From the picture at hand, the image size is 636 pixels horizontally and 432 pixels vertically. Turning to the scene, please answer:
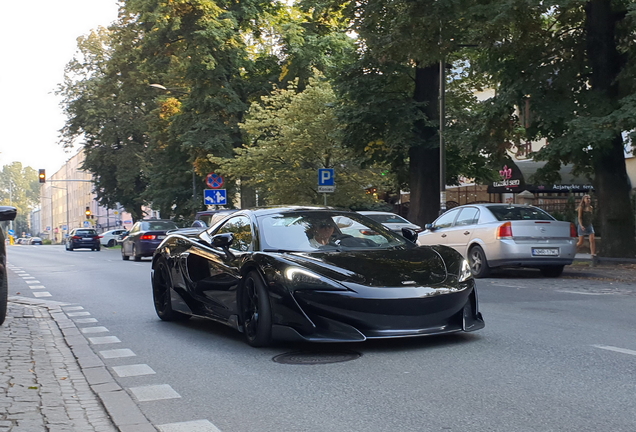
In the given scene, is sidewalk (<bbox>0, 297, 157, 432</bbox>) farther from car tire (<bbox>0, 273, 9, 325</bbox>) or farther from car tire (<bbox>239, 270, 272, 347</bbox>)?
car tire (<bbox>239, 270, 272, 347</bbox>)

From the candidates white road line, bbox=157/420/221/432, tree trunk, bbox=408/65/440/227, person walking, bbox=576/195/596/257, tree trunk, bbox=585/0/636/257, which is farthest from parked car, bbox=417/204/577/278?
white road line, bbox=157/420/221/432

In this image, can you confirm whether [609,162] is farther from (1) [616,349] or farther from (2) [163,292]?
(1) [616,349]

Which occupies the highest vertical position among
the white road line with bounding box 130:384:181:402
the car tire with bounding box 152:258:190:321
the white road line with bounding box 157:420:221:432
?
the car tire with bounding box 152:258:190:321

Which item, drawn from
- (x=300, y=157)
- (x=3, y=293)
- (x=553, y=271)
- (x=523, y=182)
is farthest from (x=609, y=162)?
(x=300, y=157)

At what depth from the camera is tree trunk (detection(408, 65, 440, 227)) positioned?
1037 inches

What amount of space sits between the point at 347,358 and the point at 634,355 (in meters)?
2.30

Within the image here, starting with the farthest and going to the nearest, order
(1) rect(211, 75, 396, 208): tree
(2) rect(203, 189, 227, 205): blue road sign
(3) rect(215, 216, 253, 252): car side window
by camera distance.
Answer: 1. (2) rect(203, 189, 227, 205): blue road sign
2. (1) rect(211, 75, 396, 208): tree
3. (3) rect(215, 216, 253, 252): car side window

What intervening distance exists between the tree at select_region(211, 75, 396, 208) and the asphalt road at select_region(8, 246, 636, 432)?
2441 cm

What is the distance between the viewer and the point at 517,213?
17.2m

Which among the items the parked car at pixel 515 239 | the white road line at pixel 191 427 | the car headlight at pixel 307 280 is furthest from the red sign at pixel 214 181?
the white road line at pixel 191 427

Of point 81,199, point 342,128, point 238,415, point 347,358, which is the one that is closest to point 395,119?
point 342,128

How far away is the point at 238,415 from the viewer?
5199 mm

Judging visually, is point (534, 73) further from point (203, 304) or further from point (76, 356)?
point (76, 356)

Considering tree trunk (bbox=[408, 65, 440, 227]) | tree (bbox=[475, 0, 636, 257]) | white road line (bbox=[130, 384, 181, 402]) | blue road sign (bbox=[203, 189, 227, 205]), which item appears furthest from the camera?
blue road sign (bbox=[203, 189, 227, 205])
